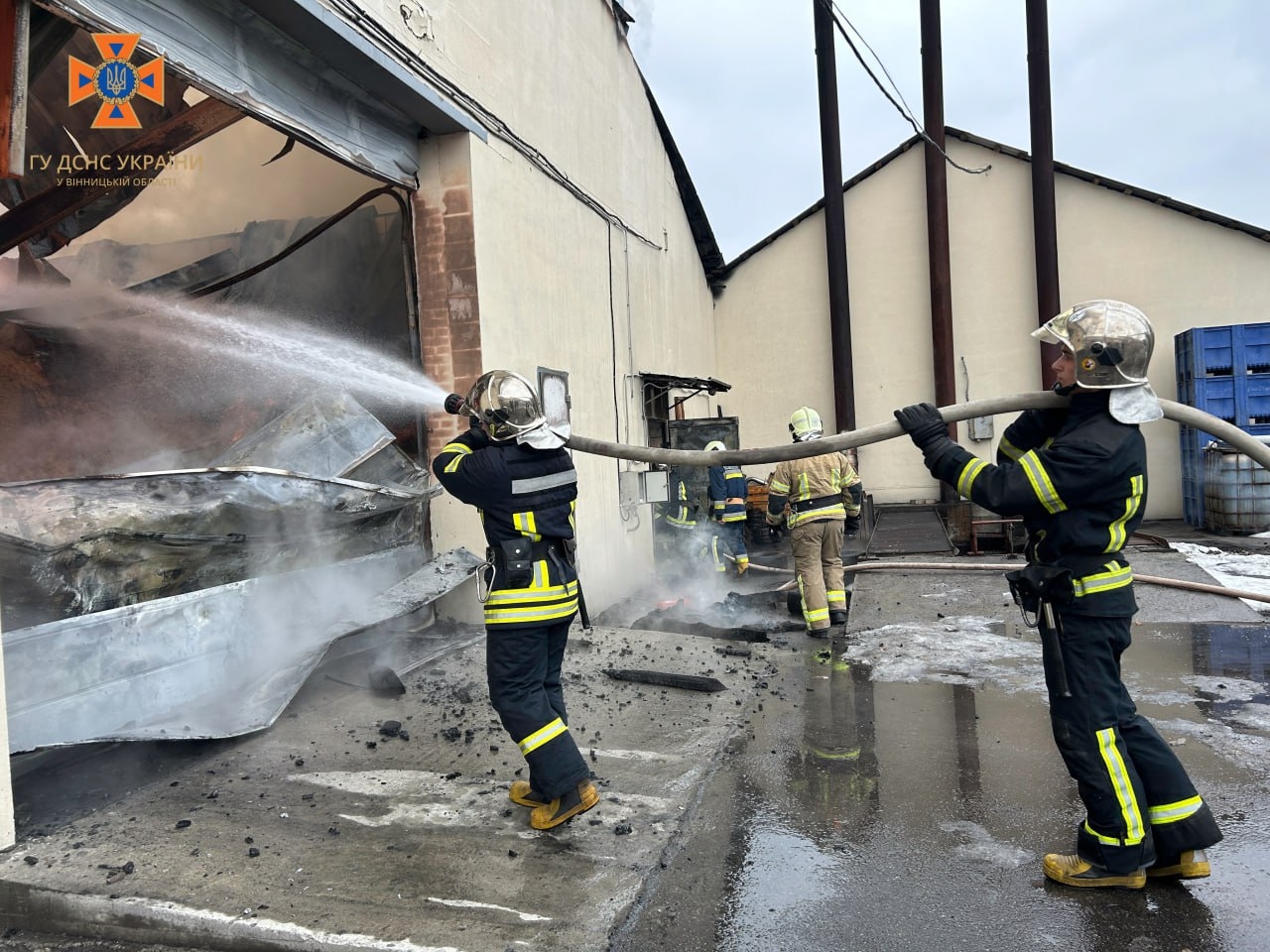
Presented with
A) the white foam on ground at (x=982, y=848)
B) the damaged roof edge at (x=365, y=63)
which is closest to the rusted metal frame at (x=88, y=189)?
the damaged roof edge at (x=365, y=63)

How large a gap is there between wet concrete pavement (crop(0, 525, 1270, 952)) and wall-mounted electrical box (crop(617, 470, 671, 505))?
447 cm

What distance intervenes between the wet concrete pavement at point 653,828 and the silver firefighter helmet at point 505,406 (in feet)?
5.04

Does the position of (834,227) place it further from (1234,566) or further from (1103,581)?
(1103,581)

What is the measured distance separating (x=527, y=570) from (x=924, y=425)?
160 centimetres

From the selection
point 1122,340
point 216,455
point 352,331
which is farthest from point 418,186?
point 1122,340

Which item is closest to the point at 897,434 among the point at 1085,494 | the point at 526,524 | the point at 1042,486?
the point at 1042,486

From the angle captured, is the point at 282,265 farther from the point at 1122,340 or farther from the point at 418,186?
the point at 1122,340

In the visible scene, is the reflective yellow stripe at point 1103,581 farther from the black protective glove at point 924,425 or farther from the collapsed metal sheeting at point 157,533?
the collapsed metal sheeting at point 157,533

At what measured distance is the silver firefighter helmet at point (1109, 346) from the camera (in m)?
2.78

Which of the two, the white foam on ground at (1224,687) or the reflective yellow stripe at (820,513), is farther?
the reflective yellow stripe at (820,513)

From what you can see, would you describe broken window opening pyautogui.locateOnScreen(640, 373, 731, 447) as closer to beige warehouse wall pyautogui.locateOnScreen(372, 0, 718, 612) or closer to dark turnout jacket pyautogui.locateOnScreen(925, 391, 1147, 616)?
beige warehouse wall pyautogui.locateOnScreen(372, 0, 718, 612)

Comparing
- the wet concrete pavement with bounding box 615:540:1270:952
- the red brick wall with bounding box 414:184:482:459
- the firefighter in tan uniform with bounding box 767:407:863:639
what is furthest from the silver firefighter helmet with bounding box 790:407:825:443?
the red brick wall with bounding box 414:184:482:459

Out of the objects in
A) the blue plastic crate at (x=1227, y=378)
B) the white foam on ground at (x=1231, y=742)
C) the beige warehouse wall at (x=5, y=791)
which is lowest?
the white foam on ground at (x=1231, y=742)

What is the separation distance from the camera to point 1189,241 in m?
13.7
